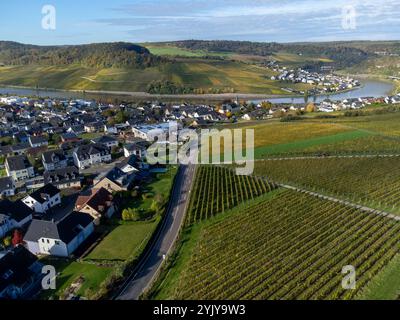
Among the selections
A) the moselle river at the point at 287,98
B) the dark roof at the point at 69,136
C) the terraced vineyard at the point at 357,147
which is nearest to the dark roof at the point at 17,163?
the dark roof at the point at 69,136

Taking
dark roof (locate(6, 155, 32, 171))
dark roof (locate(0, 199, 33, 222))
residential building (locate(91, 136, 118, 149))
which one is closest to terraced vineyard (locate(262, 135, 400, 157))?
residential building (locate(91, 136, 118, 149))

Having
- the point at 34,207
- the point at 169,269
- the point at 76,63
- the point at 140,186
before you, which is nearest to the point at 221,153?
Answer: the point at 140,186

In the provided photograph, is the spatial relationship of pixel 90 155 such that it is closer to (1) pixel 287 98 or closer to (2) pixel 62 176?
(2) pixel 62 176

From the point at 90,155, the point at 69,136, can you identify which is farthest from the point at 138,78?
the point at 90,155

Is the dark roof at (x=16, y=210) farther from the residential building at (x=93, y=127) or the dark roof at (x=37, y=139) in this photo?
the residential building at (x=93, y=127)

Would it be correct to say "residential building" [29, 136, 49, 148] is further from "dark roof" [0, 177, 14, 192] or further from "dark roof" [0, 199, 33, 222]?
"dark roof" [0, 199, 33, 222]

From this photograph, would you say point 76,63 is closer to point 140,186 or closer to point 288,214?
point 140,186
